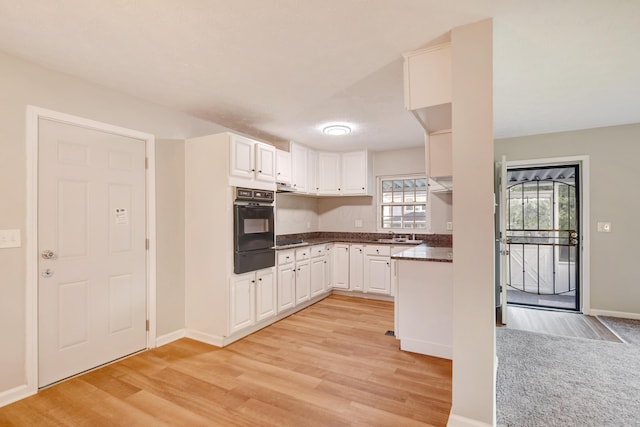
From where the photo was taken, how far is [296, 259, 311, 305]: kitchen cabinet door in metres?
4.16

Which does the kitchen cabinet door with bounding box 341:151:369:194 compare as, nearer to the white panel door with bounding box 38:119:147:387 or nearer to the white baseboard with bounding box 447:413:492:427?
the white panel door with bounding box 38:119:147:387

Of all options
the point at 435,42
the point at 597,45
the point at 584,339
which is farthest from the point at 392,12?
the point at 584,339

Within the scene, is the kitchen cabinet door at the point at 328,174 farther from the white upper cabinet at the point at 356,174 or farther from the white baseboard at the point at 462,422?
the white baseboard at the point at 462,422

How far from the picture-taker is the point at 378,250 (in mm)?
4719

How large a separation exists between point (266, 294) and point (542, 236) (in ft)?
15.9

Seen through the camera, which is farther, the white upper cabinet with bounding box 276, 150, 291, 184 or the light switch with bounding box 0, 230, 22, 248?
the white upper cabinet with bounding box 276, 150, 291, 184

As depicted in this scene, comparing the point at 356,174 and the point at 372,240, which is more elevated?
the point at 356,174

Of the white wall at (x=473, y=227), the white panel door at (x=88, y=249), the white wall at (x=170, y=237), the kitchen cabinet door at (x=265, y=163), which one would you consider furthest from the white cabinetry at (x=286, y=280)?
the white wall at (x=473, y=227)

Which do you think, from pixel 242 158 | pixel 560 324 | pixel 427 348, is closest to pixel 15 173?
pixel 242 158

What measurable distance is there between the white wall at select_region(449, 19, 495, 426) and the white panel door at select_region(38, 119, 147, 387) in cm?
285

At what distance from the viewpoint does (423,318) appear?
2881 mm

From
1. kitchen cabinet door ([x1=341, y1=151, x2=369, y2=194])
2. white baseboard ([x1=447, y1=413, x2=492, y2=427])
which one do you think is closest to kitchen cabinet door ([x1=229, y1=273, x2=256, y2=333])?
white baseboard ([x1=447, y1=413, x2=492, y2=427])

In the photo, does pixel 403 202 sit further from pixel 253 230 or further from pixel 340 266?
pixel 253 230

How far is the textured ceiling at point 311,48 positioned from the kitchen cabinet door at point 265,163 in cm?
48
